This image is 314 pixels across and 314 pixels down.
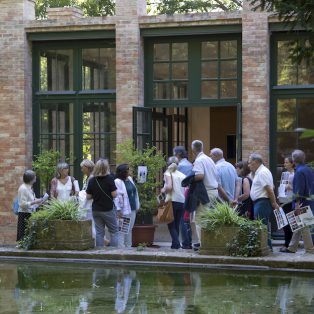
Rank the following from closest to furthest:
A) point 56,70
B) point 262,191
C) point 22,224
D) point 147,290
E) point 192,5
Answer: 1. point 147,290
2. point 262,191
3. point 22,224
4. point 56,70
5. point 192,5

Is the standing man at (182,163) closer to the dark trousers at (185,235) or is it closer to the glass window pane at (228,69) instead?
the dark trousers at (185,235)

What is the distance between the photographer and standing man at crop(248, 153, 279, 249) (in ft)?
42.1

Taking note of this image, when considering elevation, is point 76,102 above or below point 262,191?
above

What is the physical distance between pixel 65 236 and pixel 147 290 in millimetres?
3369

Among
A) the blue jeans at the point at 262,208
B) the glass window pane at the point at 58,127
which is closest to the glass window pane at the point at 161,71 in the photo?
the glass window pane at the point at 58,127

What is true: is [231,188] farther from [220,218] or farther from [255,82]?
[255,82]

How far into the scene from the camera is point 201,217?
42.5 ft

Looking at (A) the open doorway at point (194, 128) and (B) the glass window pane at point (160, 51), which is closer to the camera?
(B) the glass window pane at point (160, 51)

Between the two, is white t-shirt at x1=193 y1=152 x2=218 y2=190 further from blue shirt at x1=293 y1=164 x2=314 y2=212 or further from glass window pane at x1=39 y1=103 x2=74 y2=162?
glass window pane at x1=39 y1=103 x2=74 y2=162

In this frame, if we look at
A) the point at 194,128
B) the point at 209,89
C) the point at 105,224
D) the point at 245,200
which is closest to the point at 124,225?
the point at 105,224

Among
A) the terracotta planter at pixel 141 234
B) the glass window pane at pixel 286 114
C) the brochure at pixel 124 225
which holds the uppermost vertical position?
the glass window pane at pixel 286 114

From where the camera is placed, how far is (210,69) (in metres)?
17.2

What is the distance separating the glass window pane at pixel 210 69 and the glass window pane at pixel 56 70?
3.02 metres

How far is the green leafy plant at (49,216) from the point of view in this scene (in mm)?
13430
